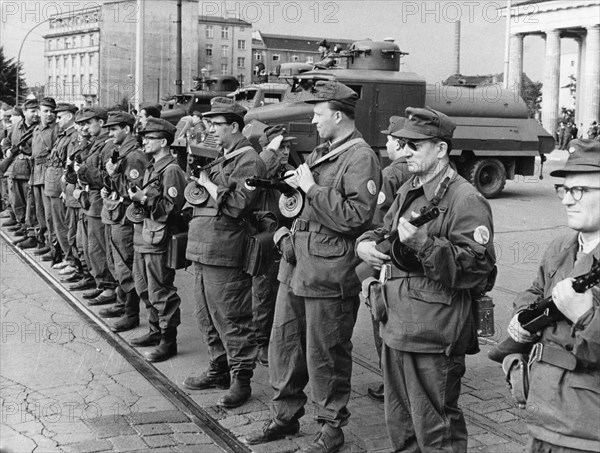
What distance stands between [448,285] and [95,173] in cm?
559

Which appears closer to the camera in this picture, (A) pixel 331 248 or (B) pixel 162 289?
(A) pixel 331 248

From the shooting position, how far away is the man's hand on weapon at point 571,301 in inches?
123

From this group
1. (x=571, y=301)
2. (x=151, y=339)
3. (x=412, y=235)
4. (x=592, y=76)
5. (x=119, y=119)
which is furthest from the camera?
(x=592, y=76)

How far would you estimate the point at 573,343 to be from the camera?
3283 millimetres

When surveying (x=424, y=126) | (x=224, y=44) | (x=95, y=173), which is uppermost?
(x=224, y=44)

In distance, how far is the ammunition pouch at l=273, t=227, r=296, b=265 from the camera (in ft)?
17.2

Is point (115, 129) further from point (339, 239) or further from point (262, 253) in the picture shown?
point (339, 239)

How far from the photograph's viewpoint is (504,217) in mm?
16422

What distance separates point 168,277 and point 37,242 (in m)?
6.21

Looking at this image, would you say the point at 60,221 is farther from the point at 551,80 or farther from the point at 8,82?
the point at 551,80

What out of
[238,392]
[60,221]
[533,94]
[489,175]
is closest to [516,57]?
[533,94]

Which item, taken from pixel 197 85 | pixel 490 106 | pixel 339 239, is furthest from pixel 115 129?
pixel 197 85

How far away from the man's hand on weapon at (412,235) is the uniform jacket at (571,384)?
686 mm

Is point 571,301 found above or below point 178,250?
above
